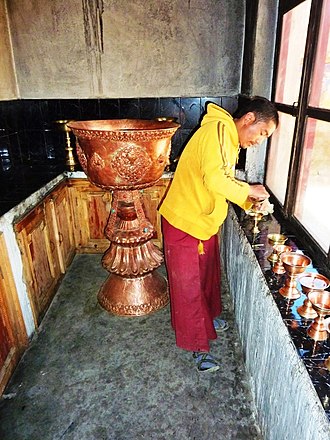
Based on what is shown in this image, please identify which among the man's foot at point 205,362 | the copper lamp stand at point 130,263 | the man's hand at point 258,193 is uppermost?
the man's hand at point 258,193

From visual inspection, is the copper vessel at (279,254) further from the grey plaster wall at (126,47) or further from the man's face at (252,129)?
the grey plaster wall at (126,47)

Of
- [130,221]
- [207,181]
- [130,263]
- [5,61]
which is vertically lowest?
[130,263]

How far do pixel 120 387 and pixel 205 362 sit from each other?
18.3 inches

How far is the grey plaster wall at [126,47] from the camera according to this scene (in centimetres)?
274

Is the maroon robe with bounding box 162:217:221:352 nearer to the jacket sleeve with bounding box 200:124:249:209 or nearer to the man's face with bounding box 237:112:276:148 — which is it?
the jacket sleeve with bounding box 200:124:249:209

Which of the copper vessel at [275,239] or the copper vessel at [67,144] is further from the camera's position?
the copper vessel at [67,144]

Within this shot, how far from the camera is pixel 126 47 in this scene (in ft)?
9.34

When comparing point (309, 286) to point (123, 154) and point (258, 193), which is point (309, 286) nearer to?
point (258, 193)

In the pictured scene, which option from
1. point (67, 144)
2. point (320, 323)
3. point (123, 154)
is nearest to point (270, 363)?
point (320, 323)

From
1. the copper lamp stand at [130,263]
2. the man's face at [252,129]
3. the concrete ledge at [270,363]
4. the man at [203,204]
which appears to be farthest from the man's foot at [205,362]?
the man's face at [252,129]

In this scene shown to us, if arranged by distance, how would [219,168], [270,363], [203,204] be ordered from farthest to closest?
[203,204], [219,168], [270,363]

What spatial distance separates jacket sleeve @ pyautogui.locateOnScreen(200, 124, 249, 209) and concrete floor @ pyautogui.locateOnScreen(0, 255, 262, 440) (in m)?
0.96

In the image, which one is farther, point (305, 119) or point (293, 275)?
point (305, 119)

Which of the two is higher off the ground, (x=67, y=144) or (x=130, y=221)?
(x=67, y=144)
